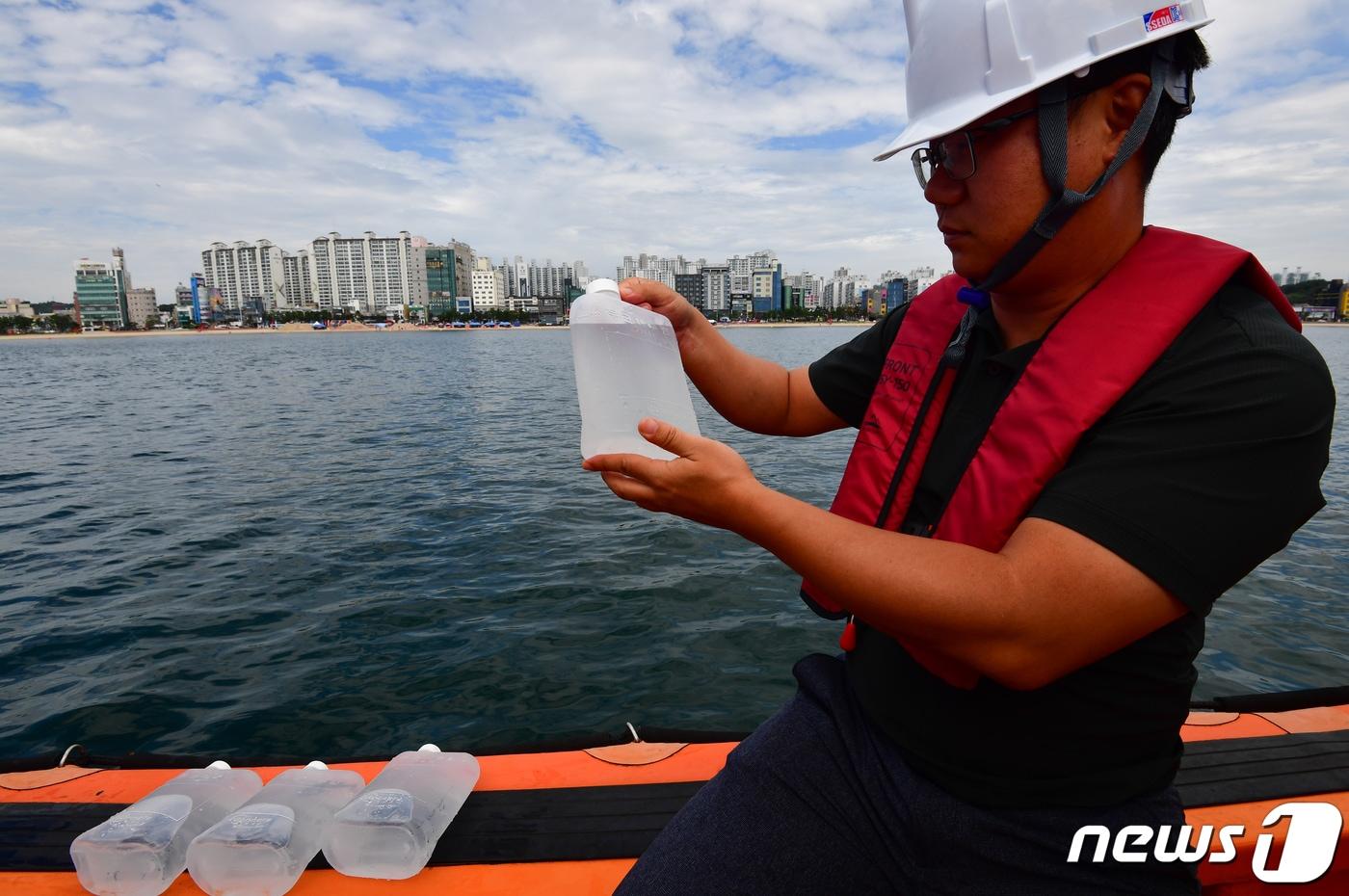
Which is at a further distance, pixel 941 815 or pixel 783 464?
pixel 783 464

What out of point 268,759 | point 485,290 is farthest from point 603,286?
point 485,290

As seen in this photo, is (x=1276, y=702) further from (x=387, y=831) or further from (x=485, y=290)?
(x=485, y=290)

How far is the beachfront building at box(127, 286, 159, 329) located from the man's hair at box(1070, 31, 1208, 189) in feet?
741

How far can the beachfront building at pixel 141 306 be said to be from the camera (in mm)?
185125

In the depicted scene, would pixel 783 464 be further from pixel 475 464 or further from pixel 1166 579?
pixel 1166 579

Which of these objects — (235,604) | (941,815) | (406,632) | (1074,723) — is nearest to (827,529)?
(1074,723)

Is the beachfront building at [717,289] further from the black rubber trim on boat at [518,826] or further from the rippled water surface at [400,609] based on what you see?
the black rubber trim on boat at [518,826]

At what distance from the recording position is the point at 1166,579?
1.26 meters

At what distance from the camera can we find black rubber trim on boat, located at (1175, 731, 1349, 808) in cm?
271

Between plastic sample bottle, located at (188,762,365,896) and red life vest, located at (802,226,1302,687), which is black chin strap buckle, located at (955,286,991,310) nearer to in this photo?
red life vest, located at (802,226,1302,687)

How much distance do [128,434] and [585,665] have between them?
751 inches

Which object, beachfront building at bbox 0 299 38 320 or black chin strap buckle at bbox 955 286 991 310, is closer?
black chin strap buckle at bbox 955 286 991 310

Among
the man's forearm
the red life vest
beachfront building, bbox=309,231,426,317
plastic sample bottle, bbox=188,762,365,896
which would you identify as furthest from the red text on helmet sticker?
beachfront building, bbox=309,231,426,317

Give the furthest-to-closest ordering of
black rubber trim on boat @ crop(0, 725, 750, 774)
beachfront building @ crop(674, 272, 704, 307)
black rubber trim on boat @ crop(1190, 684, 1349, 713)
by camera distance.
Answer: beachfront building @ crop(674, 272, 704, 307)
black rubber trim on boat @ crop(1190, 684, 1349, 713)
black rubber trim on boat @ crop(0, 725, 750, 774)
